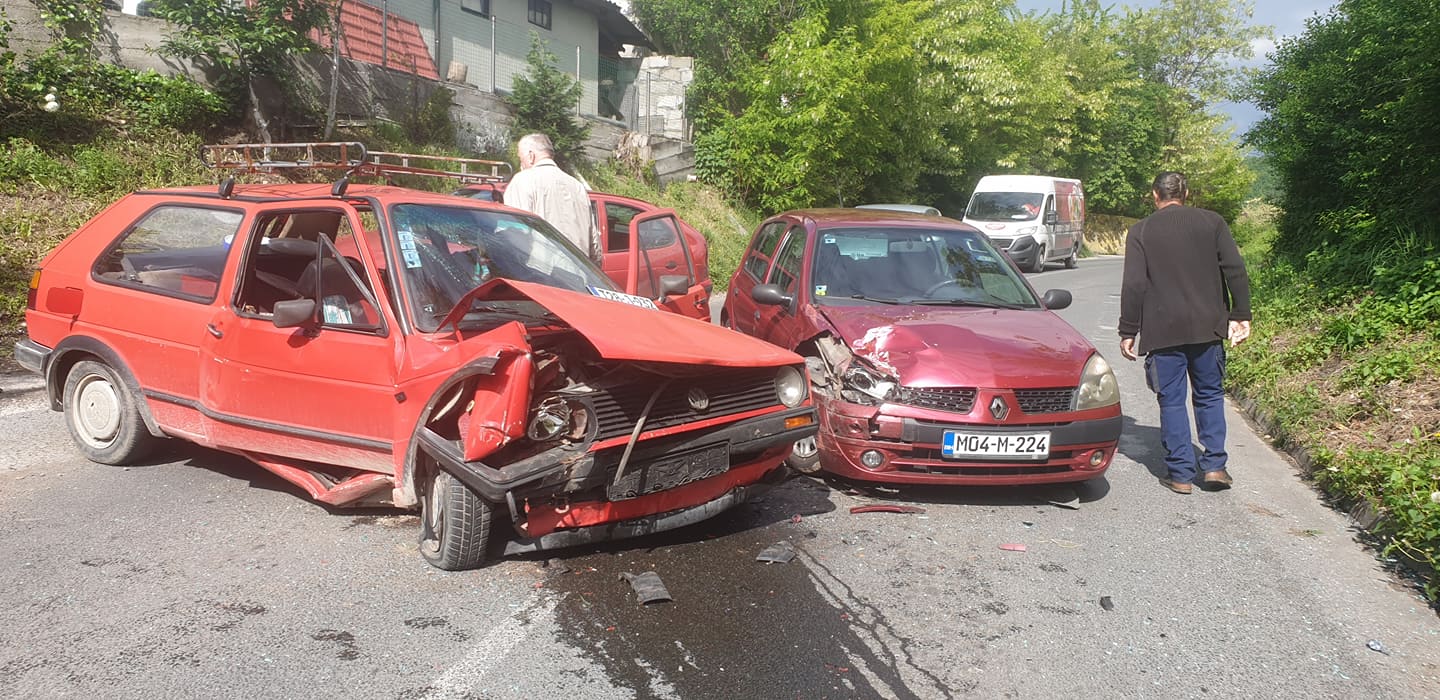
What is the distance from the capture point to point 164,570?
12.8 ft

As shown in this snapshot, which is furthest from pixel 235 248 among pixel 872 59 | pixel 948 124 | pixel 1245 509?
pixel 948 124

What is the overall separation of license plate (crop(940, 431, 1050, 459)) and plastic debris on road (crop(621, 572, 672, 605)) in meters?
1.80

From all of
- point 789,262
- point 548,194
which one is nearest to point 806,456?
point 789,262

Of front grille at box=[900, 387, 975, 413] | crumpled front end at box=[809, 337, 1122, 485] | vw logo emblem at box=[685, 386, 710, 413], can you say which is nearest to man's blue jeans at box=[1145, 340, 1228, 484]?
crumpled front end at box=[809, 337, 1122, 485]

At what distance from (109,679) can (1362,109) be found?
12.3 meters

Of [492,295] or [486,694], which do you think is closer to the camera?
[486,694]

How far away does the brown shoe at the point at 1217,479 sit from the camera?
18.7ft

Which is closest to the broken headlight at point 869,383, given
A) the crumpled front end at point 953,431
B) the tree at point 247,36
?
the crumpled front end at point 953,431

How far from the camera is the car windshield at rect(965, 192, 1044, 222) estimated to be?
79.8ft

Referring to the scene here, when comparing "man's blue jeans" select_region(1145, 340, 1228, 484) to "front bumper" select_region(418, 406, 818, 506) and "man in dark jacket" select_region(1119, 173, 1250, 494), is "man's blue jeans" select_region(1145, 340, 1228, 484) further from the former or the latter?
"front bumper" select_region(418, 406, 818, 506)

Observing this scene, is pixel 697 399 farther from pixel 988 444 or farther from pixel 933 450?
pixel 988 444

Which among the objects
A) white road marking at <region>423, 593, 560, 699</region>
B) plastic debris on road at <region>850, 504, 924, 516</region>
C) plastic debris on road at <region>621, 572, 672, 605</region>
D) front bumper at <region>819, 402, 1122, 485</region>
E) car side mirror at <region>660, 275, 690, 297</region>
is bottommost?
plastic debris on road at <region>850, 504, 924, 516</region>

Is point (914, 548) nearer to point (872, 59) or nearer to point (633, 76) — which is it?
point (872, 59)

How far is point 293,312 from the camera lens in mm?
4082
